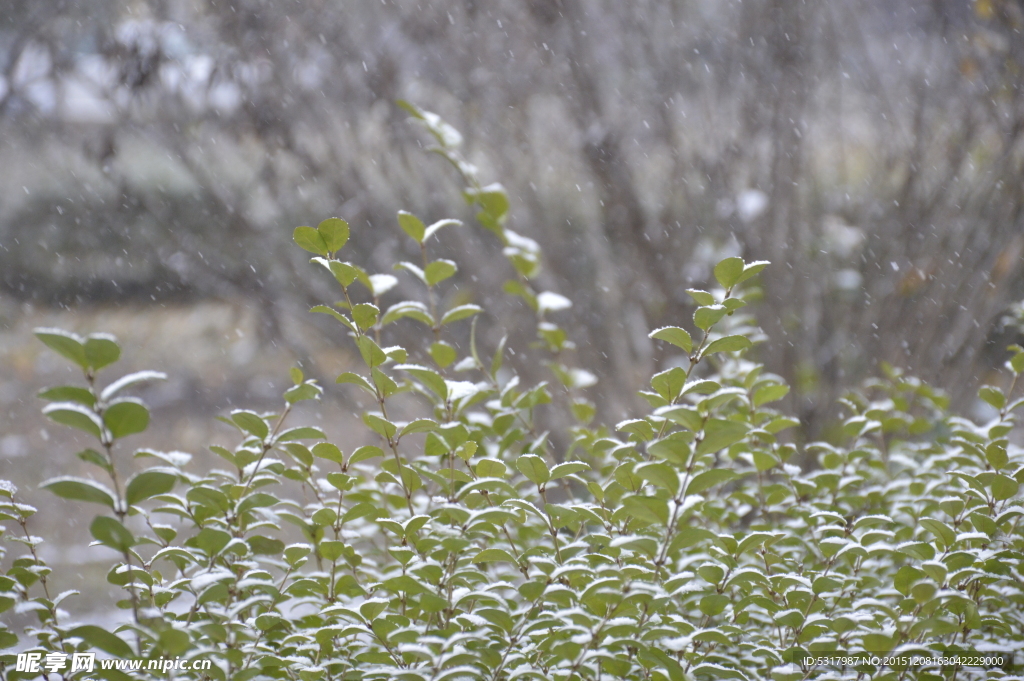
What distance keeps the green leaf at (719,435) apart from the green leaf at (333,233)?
42 cm

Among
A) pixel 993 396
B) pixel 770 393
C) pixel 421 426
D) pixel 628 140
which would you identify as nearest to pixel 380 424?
pixel 421 426

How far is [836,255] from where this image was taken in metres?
2.45

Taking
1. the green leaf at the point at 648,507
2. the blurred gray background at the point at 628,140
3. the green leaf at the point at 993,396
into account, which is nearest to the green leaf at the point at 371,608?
the green leaf at the point at 648,507

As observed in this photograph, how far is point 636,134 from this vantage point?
2.18 meters

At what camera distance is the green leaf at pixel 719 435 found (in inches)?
25.3

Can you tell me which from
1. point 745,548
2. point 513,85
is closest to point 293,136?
point 513,85

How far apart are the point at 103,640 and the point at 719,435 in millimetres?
549

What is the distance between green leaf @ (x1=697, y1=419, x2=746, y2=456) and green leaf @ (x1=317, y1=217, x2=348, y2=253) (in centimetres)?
42

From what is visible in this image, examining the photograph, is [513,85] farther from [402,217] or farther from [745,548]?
[745,548]

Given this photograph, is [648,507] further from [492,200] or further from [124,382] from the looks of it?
[492,200]

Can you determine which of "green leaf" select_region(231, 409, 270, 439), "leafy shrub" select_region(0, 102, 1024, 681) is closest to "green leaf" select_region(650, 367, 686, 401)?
"leafy shrub" select_region(0, 102, 1024, 681)

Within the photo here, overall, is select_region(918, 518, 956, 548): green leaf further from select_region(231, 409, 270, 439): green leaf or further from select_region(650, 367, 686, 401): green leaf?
select_region(231, 409, 270, 439): green leaf

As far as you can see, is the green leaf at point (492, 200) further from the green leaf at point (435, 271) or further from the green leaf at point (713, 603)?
the green leaf at point (713, 603)

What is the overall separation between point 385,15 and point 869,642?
2.16 m
